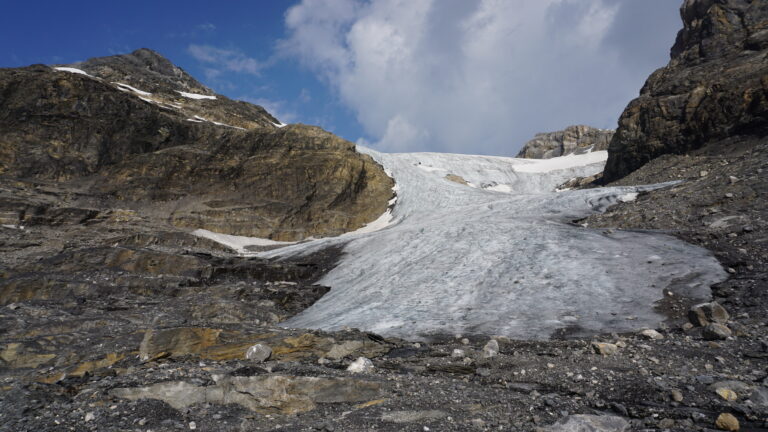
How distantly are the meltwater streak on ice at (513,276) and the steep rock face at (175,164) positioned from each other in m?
11.8

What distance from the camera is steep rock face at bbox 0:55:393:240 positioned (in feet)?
116

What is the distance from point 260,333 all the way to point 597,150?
2569 inches

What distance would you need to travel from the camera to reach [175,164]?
1512 inches

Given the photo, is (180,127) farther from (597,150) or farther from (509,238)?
(597,150)

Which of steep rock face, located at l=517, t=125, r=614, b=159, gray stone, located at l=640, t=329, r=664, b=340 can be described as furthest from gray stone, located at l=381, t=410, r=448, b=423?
steep rock face, located at l=517, t=125, r=614, b=159

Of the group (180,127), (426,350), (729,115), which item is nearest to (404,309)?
(426,350)

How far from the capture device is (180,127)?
4178 centimetres

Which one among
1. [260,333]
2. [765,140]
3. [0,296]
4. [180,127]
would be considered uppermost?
[180,127]

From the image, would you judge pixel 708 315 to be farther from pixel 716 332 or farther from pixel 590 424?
pixel 590 424

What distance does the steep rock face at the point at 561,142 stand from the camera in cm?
7676

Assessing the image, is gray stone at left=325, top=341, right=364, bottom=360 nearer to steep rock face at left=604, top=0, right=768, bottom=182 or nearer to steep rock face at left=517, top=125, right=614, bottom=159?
steep rock face at left=604, top=0, right=768, bottom=182

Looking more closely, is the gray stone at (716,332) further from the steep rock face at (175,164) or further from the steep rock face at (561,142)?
the steep rock face at (561,142)

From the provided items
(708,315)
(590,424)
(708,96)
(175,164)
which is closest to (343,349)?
(590,424)

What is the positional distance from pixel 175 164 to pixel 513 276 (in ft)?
110
